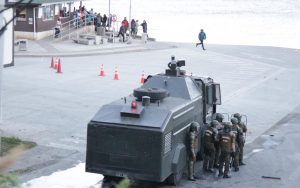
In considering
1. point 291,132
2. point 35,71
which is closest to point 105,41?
point 35,71

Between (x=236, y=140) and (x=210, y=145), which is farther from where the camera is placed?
(x=236, y=140)

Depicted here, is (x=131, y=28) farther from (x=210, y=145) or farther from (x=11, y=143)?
(x=210, y=145)

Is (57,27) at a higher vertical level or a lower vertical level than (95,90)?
higher

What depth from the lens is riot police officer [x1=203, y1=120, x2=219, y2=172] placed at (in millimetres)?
12625

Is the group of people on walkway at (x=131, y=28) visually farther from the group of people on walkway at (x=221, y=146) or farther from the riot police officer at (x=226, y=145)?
the riot police officer at (x=226, y=145)

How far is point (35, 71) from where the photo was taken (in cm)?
2802

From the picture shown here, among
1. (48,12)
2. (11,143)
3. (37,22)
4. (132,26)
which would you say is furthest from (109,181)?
(132,26)

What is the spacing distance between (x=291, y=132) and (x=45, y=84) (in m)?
10.7

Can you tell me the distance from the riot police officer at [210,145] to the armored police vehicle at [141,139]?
Result: 98 centimetres

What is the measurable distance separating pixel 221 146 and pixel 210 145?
226 millimetres

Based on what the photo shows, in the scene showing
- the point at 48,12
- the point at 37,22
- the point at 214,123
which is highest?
the point at 48,12

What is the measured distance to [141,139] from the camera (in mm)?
10594

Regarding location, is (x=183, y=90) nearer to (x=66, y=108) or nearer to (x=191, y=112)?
(x=191, y=112)

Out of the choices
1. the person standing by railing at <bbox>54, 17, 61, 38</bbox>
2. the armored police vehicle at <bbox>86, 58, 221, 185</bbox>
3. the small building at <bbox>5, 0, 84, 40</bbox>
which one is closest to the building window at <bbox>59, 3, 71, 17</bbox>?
the small building at <bbox>5, 0, 84, 40</bbox>
